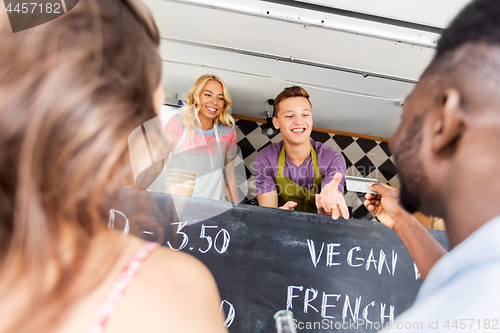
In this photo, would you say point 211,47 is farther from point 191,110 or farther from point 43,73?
point 43,73

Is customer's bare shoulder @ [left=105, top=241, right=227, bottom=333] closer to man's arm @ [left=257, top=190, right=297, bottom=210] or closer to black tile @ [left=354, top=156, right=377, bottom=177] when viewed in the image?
man's arm @ [left=257, top=190, right=297, bottom=210]

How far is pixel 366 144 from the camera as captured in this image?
2.63m

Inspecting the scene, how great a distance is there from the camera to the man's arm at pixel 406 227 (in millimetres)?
714

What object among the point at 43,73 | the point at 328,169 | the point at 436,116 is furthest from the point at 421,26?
the point at 43,73

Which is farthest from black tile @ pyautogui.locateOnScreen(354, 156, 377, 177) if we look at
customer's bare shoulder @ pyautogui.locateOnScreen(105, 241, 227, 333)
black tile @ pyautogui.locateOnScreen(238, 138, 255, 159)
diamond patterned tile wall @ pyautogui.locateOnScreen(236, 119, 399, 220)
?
customer's bare shoulder @ pyautogui.locateOnScreen(105, 241, 227, 333)

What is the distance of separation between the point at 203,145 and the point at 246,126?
3.60 feet

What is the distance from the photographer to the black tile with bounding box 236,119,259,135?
A: 8.22 ft

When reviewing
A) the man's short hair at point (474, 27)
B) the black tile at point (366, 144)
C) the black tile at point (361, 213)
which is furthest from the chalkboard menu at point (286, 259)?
the black tile at point (366, 144)

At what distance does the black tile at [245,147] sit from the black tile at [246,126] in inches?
3.8

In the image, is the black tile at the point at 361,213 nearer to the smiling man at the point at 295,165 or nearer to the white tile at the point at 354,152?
the white tile at the point at 354,152

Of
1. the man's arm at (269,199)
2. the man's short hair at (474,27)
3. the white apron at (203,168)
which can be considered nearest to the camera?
the man's short hair at (474,27)

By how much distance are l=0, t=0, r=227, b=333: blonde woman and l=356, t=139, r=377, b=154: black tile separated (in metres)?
2.62

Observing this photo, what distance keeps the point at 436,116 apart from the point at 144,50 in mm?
527

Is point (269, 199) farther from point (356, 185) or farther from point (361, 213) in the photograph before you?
point (361, 213)
